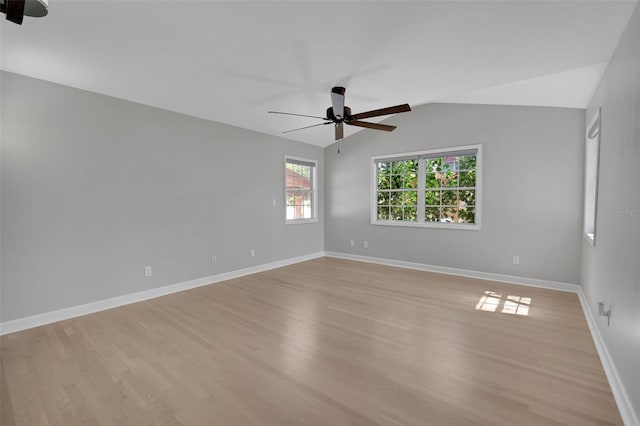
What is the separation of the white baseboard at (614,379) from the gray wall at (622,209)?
0.18 feet

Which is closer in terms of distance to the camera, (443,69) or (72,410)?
(72,410)

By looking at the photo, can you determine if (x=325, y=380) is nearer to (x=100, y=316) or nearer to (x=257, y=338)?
(x=257, y=338)

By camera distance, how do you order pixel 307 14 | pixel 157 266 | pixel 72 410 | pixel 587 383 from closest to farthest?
pixel 72 410 < pixel 587 383 < pixel 307 14 < pixel 157 266

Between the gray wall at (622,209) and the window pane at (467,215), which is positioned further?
the window pane at (467,215)

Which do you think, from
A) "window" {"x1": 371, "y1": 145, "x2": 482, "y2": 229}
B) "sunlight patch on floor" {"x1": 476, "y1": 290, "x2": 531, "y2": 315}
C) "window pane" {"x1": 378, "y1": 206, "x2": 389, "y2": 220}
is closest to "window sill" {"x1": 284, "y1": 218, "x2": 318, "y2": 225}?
"window" {"x1": 371, "y1": 145, "x2": 482, "y2": 229}

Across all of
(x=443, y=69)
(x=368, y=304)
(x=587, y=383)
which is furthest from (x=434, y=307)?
(x=443, y=69)

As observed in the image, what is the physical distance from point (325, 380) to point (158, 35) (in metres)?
2.92

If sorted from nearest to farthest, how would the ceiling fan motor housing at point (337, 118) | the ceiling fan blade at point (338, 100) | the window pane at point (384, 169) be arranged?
the ceiling fan blade at point (338, 100)
the ceiling fan motor housing at point (337, 118)
the window pane at point (384, 169)

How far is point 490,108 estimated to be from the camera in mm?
4504

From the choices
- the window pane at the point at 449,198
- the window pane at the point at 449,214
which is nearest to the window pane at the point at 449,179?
the window pane at the point at 449,198

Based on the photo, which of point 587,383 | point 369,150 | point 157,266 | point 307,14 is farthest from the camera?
point 369,150

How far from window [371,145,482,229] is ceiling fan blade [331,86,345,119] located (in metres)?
2.40

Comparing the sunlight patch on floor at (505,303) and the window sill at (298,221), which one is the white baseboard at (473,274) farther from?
the window sill at (298,221)

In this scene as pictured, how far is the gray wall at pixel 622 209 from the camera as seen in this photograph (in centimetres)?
162
